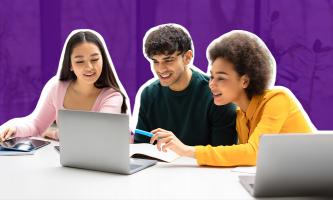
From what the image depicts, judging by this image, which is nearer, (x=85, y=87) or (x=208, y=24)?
(x=85, y=87)

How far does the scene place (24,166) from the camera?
1420mm

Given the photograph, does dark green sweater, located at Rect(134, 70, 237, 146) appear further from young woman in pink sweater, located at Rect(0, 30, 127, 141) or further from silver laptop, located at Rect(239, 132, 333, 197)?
silver laptop, located at Rect(239, 132, 333, 197)

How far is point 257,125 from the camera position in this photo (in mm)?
1516

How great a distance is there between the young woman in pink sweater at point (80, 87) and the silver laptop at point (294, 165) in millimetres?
1070

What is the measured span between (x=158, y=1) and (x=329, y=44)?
1052 mm

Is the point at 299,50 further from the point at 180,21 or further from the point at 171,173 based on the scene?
the point at 171,173

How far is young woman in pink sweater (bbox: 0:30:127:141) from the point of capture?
201cm

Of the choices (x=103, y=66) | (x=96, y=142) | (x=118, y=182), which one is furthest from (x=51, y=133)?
(x=118, y=182)

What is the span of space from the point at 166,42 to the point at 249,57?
40 centimetres

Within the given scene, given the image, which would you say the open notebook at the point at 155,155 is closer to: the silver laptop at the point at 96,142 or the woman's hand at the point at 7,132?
the silver laptop at the point at 96,142

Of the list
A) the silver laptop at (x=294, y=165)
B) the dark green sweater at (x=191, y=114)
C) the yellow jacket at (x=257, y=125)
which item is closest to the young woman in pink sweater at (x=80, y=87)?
the dark green sweater at (x=191, y=114)

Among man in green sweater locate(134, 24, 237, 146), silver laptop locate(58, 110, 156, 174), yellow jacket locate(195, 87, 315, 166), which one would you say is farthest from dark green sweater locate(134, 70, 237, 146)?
silver laptop locate(58, 110, 156, 174)

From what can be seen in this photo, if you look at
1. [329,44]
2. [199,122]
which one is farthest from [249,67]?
[329,44]

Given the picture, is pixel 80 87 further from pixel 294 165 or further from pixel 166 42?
pixel 294 165
